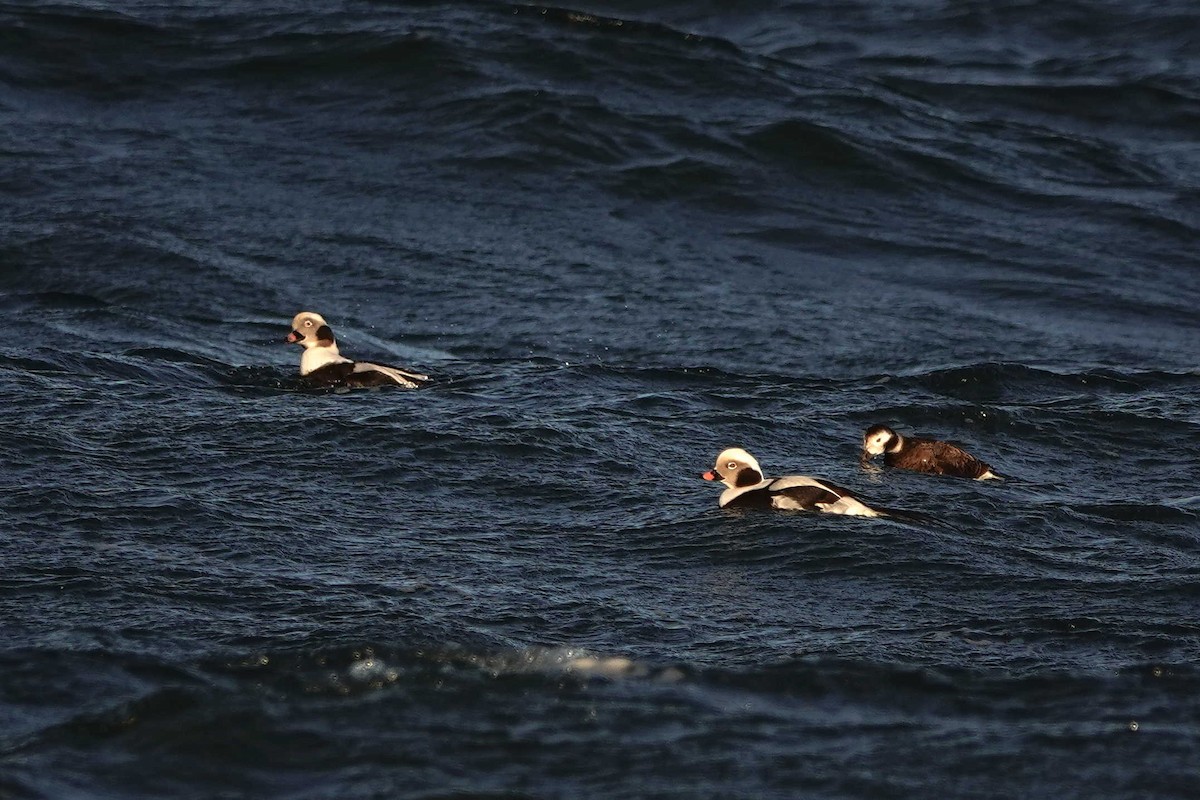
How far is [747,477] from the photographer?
9.16m

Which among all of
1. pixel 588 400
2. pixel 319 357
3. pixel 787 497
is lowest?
pixel 787 497

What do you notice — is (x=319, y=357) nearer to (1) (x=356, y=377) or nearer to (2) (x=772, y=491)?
(1) (x=356, y=377)

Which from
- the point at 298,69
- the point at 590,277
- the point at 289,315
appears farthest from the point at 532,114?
the point at 289,315

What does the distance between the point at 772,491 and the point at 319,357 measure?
10.9 feet

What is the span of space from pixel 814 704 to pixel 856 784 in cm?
63

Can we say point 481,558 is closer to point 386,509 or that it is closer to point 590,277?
point 386,509

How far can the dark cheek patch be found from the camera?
913cm

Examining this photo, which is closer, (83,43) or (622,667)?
(622,667)

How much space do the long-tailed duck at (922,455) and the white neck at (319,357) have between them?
10.3ft

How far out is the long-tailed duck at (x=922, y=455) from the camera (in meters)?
9.80

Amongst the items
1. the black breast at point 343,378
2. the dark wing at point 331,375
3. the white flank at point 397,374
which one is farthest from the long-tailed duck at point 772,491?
the dark wing at point 331,375

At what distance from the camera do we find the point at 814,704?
6.54 metres

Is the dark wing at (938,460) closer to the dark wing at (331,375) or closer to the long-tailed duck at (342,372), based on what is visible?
the long-tailed duck at (342,372)

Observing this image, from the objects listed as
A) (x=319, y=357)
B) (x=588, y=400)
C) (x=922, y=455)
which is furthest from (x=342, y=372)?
(x=922, y=455)
